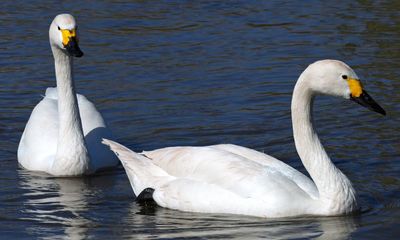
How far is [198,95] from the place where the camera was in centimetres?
1286

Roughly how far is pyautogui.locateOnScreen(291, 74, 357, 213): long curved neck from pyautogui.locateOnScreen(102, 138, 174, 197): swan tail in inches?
45.2

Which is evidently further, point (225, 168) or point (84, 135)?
point (84, 135)

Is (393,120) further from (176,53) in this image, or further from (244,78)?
(176,53)

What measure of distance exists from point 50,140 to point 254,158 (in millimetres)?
2597

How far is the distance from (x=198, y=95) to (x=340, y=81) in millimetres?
4247

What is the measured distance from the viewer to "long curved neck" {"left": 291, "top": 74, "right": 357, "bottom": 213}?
28.9ft

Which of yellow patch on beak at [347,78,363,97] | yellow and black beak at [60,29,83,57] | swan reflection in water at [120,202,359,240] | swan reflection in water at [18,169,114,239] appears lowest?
swan reflection in water at [120,202,359,240]

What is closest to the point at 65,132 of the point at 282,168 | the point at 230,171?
the point at 230,171

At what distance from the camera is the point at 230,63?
14117mm

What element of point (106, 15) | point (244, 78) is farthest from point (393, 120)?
point (106, 15)

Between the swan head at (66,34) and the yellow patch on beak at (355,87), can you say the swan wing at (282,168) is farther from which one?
the swan head at (66,34)

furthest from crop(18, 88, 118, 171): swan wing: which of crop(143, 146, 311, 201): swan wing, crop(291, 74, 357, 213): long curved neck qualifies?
crop(291, 74, 357, 213): long curved neck

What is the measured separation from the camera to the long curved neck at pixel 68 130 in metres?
10.5

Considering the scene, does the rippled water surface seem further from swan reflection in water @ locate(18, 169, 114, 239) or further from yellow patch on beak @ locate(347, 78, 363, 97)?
yellow patch on beak @ locate(347, 78, 363, 97)
